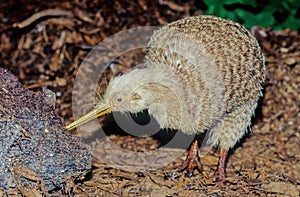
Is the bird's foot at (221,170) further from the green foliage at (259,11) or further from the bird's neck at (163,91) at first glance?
the green foliage at (259,11)

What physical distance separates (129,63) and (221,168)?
1759 mm

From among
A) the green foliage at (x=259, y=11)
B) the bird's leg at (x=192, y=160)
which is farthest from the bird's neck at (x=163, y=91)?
the green foliage at (x=259, y=11)

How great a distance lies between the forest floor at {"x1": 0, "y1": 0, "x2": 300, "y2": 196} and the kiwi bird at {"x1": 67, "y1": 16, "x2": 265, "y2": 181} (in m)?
0.57

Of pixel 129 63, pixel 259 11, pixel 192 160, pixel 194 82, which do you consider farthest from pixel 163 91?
pixel 259 11

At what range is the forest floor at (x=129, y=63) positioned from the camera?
4926 mm

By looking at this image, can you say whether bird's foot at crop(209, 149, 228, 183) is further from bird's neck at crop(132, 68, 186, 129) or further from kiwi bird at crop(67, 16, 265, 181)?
bird's neck at crop(132, 68, 186, 129)

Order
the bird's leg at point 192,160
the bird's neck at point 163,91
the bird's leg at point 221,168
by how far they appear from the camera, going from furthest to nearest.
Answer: the bird's leg at point 192,160, the bird's leg at point 221,168, the bird's neck at point 163,91

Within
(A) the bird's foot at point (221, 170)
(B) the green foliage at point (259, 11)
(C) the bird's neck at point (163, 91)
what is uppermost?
(B) the green foliage at point (259, 11)

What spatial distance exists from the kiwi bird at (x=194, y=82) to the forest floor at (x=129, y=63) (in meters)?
0.57

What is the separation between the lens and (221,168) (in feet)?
15.0

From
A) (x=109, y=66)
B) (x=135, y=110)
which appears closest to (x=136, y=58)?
(x=109, y=66)

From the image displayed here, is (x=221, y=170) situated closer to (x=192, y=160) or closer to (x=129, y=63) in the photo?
(x=192, y=160)

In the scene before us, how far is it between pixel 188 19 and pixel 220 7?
4.91ft

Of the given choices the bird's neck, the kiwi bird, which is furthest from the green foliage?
the bird's neck
